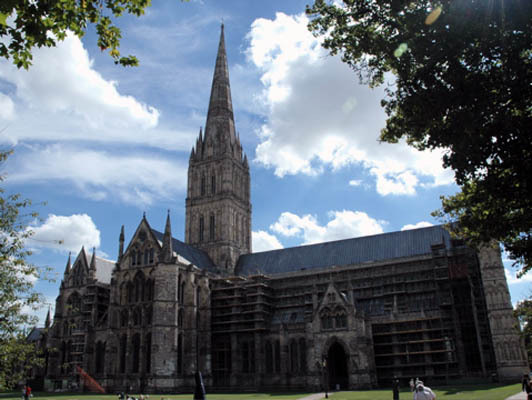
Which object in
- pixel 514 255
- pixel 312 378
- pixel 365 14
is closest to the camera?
pixel 365 14

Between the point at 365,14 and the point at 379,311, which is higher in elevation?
the point at 365,14

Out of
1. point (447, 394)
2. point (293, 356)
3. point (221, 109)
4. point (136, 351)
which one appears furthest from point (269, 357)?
point (221, 109)

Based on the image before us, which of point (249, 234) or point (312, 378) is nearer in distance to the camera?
point (312, 378)

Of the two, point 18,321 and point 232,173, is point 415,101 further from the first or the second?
point 232,173

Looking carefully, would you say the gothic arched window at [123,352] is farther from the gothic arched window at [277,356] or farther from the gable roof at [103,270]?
the gothic arched window at [277,356]

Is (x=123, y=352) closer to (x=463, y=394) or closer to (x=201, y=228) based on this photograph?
(x=201, y=228)

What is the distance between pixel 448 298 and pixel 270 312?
19.8 metres

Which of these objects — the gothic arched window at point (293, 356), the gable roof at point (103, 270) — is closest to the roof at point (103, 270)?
the gable roof at point (103, 270)

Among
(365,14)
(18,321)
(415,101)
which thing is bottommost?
(18,321)

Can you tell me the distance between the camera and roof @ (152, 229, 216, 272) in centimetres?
5659

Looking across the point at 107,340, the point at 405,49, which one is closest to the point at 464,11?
the point at 405,49

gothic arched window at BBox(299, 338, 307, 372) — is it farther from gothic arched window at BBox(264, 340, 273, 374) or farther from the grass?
the grass

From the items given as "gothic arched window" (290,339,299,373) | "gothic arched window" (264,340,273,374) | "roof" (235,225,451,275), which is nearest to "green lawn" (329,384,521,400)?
"gothic arched window" (290,339,299,373)

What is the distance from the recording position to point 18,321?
16.5 m
